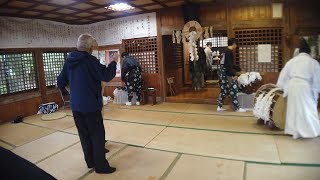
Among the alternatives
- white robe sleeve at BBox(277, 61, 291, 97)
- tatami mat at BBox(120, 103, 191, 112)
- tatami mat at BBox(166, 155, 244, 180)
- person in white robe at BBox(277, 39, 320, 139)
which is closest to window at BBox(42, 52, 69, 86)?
tatami mat at BBox(120, 103, 191, 112)

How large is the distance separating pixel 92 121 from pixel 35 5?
4.01 m

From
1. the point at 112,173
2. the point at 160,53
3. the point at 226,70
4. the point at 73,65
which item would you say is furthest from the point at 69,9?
the point at 112,173

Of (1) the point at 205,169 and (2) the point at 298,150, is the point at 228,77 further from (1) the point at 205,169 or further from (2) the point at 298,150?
(1) the point at 205,169

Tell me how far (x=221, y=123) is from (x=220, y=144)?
1.13m

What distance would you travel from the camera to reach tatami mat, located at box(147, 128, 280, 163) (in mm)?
3360

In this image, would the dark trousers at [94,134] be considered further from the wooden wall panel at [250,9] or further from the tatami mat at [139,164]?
the wooden wall panel at [250,9]

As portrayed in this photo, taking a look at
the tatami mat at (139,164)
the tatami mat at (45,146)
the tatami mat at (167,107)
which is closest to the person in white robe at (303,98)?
the tatami mat at (139,164)

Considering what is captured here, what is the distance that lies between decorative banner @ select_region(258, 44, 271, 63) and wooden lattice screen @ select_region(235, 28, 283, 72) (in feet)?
0.27

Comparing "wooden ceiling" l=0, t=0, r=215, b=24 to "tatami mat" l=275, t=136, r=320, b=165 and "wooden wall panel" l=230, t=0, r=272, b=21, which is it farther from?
"tatami mat" l=275, t=136, r=320, b=165

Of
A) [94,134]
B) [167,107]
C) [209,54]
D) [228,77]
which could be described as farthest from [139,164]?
[209,54]

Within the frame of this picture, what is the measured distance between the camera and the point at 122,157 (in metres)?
3.56

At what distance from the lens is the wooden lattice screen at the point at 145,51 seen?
748 cm

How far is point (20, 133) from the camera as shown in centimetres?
514

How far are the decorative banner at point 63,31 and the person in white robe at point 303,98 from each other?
4.34m
